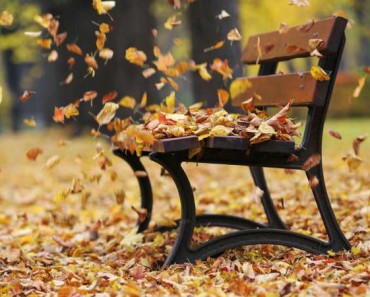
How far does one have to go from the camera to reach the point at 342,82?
66.6ft

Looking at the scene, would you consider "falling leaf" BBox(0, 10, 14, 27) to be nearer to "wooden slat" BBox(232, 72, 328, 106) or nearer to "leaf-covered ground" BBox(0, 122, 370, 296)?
"leaf-covered ground" BBox(0, 122, 370, 296)

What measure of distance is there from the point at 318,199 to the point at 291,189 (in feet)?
8.50

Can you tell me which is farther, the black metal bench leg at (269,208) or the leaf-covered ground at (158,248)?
the black metal bench leg at (269,208)

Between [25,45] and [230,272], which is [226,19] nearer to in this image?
[230,272]

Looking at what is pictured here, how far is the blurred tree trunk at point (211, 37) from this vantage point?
7.55 meters

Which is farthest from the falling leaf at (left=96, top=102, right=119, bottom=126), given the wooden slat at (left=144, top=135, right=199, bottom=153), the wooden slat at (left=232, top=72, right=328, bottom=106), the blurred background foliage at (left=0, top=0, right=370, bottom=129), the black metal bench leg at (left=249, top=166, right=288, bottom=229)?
the black metal bench leg at (left=249, top=166, right=288, bottom=229)

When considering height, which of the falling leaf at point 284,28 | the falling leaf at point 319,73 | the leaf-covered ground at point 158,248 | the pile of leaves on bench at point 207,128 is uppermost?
the falling leaf at point 284,28

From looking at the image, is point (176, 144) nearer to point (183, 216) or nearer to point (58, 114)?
point (183, 216)

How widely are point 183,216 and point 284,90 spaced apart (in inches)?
37.3

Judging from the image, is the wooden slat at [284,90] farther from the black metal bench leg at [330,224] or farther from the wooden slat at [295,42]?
the black metal bench leg at [330,224]

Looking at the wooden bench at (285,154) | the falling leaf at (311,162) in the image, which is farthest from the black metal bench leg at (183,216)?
the falling leaf at (311,162)

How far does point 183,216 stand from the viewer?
3846 millimetres

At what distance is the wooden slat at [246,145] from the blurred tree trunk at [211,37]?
340 centimetres

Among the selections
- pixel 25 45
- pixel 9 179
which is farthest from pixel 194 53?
pixel 25 45
